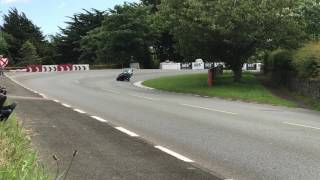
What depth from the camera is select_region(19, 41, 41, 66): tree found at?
93.5m

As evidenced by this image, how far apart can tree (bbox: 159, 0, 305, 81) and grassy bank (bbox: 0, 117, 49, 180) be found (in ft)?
82.0

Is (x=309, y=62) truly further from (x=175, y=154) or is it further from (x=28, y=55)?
(x=28, y=55)

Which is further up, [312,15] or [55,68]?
[312,15]

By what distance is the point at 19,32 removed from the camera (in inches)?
→ 4045

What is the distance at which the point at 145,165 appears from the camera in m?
9.92

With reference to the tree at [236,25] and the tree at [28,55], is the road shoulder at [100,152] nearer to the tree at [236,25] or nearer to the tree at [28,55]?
the tree at [236,25]

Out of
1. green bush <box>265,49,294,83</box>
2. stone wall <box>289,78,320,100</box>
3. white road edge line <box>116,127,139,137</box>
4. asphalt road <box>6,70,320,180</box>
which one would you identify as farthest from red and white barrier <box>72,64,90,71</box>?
white road edge line <box>116,127,139,137</box>

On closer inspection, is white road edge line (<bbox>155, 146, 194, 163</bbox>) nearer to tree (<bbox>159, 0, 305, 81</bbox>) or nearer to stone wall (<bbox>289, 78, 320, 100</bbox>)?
stone wall (<bbox>289, 78, 320, 100</bbox>)

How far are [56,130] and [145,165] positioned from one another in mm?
5272

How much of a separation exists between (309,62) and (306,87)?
4.10ft

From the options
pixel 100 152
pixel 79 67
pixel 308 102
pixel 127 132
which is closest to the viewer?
pixel 100 152

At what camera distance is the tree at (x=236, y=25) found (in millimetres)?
37219

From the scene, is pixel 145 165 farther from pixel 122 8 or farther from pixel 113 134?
pixel 122 8

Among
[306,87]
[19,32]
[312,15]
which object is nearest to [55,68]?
[19,32]
